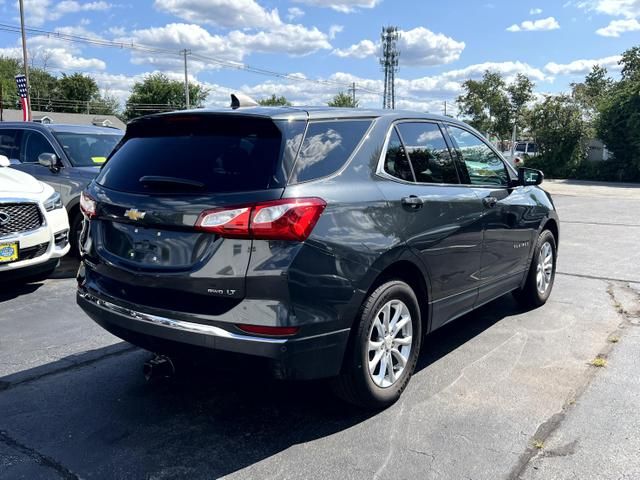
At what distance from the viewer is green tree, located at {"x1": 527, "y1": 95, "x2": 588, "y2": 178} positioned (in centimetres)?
3288

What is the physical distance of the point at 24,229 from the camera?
5.89m

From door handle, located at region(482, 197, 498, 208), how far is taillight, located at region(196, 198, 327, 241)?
82.6 inches

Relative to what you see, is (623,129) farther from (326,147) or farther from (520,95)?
(326,147)

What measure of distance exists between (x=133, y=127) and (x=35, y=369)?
1909mm

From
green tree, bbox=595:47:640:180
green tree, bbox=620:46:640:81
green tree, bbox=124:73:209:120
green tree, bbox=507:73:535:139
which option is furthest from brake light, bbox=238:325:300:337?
green tree, bbox=124:73:209:120

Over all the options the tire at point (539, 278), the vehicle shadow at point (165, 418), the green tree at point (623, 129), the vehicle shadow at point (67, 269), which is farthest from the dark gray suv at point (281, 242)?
the green tree at point (623, 129)

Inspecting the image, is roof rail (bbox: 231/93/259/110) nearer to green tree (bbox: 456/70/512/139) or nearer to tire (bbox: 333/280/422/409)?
tire (bbox: 333/280/422/409)

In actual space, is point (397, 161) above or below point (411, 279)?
above

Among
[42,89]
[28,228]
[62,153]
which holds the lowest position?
[28,228]

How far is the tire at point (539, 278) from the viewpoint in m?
5.55

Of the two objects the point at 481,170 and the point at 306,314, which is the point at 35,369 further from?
the point at 481,170

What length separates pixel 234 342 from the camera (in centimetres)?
281

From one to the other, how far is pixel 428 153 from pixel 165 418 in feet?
8.09

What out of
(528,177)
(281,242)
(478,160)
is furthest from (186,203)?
(528,177)
